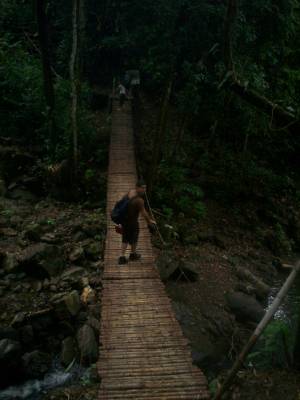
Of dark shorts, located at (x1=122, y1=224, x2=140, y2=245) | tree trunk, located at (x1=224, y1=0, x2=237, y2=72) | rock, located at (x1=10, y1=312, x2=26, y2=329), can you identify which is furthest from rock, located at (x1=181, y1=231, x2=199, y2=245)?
tree trunk, located at (x1=224, y1=0, x2=237, y2=72)

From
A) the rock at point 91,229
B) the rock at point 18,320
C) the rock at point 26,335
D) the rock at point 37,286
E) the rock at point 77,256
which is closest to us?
the rock at point 26,335

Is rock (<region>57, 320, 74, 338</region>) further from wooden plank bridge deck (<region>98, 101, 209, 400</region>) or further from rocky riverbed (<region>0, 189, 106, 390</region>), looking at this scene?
wooden plank bridge deck (<region>98, 101, 209, 400</region>)

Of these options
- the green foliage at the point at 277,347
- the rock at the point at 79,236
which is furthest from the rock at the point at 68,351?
the green foliage at the point at 277,347

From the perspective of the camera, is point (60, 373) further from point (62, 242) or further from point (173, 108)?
point (173, 108)

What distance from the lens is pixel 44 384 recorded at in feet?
26.1

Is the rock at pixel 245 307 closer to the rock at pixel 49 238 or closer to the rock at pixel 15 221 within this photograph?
the rock at pixel 49 238

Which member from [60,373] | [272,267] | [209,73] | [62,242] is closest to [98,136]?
[209,73]

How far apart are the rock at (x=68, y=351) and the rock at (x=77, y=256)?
7.99ft

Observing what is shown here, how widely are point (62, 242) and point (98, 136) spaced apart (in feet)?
20.5

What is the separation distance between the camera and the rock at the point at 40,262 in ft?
33.0

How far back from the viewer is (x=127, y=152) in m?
14.4

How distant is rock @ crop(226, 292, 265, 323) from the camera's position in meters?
10.1

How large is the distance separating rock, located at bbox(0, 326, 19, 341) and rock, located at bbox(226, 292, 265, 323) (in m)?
5.08

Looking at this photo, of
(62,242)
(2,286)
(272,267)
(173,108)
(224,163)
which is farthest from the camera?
(173,108)
